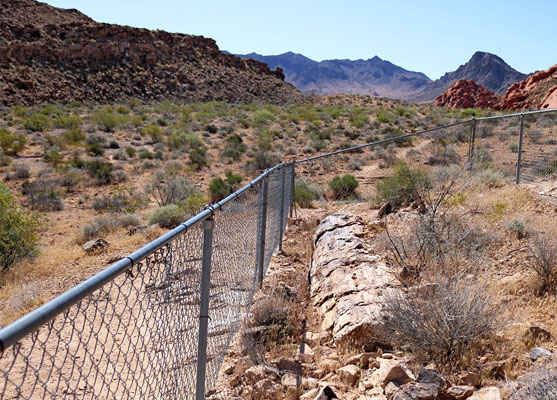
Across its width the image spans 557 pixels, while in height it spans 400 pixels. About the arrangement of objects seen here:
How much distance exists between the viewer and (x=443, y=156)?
1340cm

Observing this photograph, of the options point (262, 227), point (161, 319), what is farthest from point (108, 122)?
point (161, 319)

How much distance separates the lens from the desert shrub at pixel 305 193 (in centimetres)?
1198

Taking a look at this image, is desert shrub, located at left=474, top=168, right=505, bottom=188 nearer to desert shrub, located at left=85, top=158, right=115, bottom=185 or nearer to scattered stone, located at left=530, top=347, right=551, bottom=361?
scattered stone, located at left=530, top=347, right=551, bottom=361

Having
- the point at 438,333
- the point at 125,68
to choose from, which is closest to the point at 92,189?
the point at 438,333

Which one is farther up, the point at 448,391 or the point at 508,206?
the point at 508,206

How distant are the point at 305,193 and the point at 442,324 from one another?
8.51 metres

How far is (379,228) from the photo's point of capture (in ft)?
22.8

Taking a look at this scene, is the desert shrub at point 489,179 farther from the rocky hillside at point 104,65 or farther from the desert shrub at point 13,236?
the rocky hillside at point 104,65

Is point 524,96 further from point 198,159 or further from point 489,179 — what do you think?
point 489,179

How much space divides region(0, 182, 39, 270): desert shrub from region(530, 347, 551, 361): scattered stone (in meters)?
8.43

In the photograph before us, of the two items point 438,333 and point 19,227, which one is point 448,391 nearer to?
point 438,333

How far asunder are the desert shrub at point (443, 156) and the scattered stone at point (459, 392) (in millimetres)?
10359

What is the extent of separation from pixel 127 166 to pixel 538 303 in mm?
17306

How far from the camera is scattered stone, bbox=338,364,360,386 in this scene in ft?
11.7
